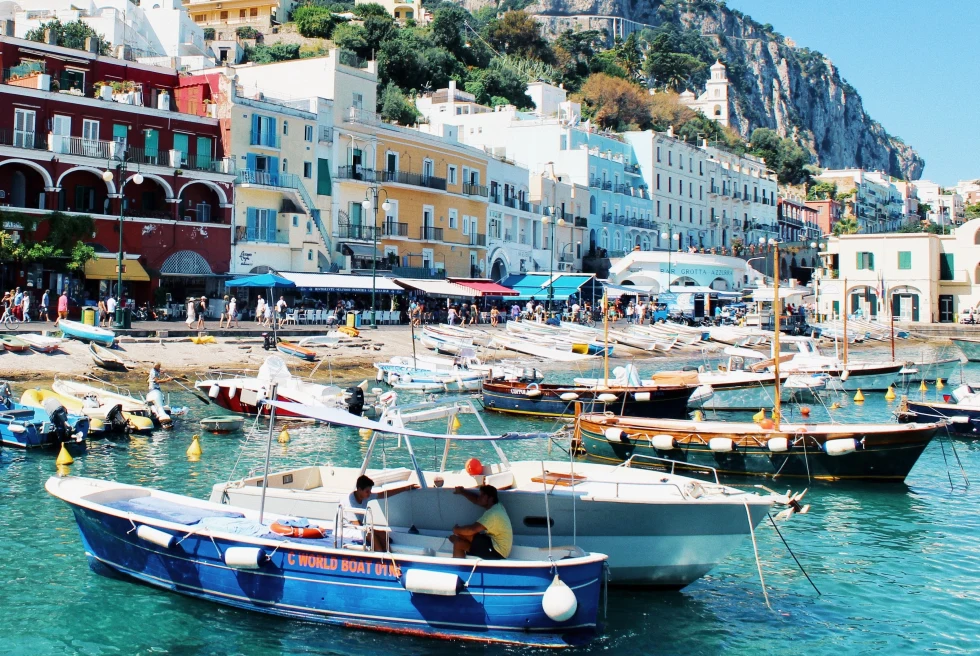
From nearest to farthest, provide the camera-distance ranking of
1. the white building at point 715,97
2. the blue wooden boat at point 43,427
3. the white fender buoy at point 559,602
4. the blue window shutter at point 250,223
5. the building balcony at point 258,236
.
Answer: the white fender buoy at point 559,602, the blue wooden boat at point 43,427, the building balcony at point 258,236, the blue window shutter at point 250,223, the white building at point 715,97

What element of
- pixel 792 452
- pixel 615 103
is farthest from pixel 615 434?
pixel 615 103

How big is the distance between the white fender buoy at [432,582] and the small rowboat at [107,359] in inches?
912

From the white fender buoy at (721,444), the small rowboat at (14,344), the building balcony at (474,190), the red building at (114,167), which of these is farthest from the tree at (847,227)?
the white fender buoy at (721,444)

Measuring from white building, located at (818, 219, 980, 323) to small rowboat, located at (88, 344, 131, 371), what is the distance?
168ft

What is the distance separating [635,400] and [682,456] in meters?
6.66

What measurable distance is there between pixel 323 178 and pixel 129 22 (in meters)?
28.7

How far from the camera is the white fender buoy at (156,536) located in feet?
41.1

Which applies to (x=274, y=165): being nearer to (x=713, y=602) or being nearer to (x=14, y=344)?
(x=14, y=344)

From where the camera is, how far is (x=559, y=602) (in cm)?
1086

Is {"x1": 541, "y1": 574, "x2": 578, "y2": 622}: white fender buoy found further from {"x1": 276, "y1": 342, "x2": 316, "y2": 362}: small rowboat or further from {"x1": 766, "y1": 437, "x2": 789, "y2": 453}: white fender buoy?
{"x1": 276, "y1": 342, "x2": 316, "y2": 362}: small rowboat

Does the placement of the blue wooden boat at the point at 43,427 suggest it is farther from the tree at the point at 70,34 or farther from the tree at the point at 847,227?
the tree at the point at 847,227

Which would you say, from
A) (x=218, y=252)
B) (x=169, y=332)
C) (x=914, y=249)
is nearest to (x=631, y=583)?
(x=169, y=332)

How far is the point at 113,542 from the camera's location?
13281mm

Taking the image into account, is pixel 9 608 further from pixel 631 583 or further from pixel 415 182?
pixel 415 182
